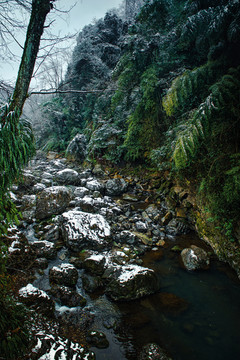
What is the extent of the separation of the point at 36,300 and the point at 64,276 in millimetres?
538

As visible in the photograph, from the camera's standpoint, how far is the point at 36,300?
199 centimetres

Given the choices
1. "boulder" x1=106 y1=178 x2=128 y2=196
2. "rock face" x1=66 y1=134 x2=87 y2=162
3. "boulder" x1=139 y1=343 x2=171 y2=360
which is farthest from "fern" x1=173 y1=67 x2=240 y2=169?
"rock face" x1=66 y1=134 x2=87 y2=162

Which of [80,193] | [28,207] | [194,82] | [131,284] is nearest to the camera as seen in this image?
[131,284]

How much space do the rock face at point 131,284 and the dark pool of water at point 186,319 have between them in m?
0.09

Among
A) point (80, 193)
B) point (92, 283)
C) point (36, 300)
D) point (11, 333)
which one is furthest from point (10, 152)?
point (80, 193)

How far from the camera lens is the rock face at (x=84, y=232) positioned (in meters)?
3.31

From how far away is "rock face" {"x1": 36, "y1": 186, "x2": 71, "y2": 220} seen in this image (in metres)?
4.46

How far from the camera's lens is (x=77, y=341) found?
1.74 m

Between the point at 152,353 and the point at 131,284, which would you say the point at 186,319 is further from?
the point at 131,284

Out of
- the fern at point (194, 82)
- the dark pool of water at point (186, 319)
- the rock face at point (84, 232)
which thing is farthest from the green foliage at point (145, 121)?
the dark pool of water at point (186, 319)

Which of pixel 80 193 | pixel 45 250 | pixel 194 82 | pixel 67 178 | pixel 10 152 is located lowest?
pixel 45 250

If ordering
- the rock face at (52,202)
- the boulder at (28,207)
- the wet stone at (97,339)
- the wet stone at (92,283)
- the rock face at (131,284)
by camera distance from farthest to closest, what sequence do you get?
the rock face at (52,202)
the boulder at (28,207)
the wet stone at (92,283)
the rock face at (131,284)
the wet stone at (97,339)

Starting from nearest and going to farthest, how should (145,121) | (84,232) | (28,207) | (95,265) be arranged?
1. (95,265)
2. (84,232)
3. (28,207)
4. (145,121)

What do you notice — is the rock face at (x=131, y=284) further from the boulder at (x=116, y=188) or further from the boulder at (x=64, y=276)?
the boulder at (x=116, y=188)
